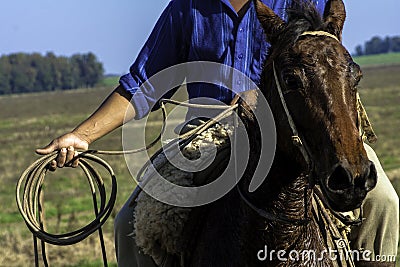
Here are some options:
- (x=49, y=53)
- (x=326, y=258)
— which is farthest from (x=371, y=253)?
(x=49, y=53)

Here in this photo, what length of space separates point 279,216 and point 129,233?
3.65 ft

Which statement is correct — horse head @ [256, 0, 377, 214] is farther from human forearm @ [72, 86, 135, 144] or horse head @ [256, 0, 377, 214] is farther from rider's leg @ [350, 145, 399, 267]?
human forearm @ [72, 86, 135, 144]

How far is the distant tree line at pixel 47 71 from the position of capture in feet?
409

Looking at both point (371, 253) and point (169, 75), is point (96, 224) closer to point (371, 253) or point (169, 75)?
point (169, 75)

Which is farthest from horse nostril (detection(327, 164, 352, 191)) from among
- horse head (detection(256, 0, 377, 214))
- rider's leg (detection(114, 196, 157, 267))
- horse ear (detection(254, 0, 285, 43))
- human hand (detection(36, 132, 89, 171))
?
human hand (detection(36, 132, 89, 171))

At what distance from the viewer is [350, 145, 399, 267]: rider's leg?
15.1ft

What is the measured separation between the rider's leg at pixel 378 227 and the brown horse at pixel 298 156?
0.66 meters

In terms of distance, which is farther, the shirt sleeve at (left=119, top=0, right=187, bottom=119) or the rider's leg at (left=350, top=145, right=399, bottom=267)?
the shirt sleeve at (left=119, top=0, right=187, bottom=119)

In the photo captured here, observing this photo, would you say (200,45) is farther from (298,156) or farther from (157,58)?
(298,156)

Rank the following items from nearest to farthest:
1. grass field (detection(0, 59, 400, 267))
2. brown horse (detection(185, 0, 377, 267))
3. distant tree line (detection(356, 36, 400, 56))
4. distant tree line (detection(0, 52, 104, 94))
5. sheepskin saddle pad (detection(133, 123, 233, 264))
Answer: brown horse (detection(185, 0, 377, 267)), sheepskin saddle pad (detection(133, 123, 233, 264)), grass field (detection(0, 59, 400, 267)), distant tree line (detection(0, 52, 104, 94)), distant tree line (detection(356, 36, 400, 56))

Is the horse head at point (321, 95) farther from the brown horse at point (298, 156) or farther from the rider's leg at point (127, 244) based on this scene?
the rider's leg at point (127, 244)

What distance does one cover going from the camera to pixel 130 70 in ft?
16.2

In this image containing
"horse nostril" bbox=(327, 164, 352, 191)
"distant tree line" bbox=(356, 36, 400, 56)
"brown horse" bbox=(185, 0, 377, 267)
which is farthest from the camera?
"distant tree line" bbox=(356, 36, 400, 56)

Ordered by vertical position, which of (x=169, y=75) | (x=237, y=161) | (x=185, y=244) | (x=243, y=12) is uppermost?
(x=243, y=12)
